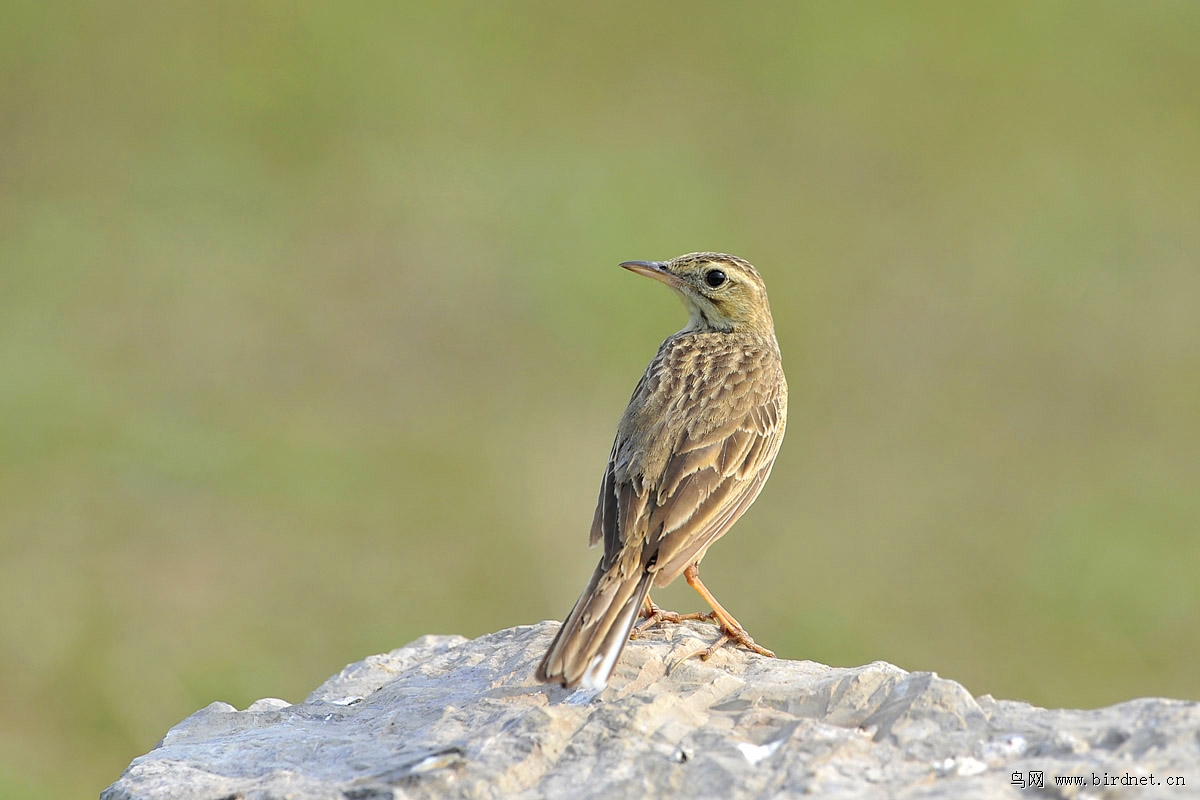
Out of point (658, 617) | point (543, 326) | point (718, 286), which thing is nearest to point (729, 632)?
point (658, 617)

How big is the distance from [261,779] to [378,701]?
1.03 m

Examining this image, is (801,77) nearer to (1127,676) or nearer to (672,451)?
(1127,676)

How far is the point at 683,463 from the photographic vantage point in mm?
6316

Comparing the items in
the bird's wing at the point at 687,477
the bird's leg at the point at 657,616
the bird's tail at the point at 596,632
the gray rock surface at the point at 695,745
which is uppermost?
the bird's wing at the point at 687,477

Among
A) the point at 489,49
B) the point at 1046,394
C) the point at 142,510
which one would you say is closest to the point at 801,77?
the point at 489,49

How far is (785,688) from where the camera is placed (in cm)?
512

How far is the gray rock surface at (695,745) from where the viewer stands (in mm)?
4285

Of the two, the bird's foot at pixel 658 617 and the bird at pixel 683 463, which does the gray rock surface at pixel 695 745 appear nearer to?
the bird at pixel 683 463

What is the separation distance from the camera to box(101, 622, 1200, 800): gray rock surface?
4285 mm

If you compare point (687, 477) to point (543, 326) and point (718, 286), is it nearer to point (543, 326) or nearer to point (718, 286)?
point (718, 286)

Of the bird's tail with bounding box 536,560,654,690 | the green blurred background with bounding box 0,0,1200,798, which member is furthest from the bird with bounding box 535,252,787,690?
the green blurred background with bounding box 0,0,1200,798

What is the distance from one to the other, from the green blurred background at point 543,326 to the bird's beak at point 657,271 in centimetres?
434

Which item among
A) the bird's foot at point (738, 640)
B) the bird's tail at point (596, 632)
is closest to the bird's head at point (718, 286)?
the bird's foot at point (738, 640)

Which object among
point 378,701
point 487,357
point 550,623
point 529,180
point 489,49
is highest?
point 489,49
